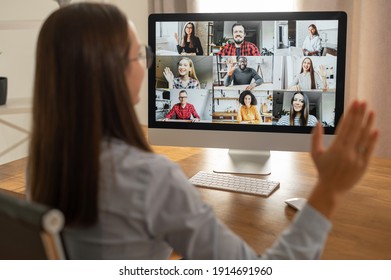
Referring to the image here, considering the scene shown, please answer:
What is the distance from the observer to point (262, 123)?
63.6 inches

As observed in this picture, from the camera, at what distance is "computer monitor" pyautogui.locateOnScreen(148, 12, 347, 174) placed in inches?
61.4

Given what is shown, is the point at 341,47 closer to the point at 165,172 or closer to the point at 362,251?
the point at 362,251

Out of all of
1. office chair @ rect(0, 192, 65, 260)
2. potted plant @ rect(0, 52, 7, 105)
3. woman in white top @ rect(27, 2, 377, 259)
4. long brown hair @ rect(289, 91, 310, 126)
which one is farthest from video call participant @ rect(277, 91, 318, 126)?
potted plant @ rect(0, 52, 7, 105)

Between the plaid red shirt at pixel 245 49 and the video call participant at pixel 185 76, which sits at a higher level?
the plaid red shirt at pixel 245 49

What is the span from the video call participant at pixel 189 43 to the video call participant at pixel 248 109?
192mm

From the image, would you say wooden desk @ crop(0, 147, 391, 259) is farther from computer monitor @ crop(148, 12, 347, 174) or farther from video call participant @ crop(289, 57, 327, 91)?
video call participant @ crop(289, 57, 327, 91)

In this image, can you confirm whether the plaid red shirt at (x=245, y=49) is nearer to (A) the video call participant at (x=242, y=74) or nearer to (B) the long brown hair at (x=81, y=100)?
(A) the video call participant at (x=242, y=74)

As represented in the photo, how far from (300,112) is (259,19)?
0.31 metres

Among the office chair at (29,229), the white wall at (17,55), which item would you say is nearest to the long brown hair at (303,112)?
the office chair at (29,229)

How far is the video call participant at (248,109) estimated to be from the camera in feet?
5.25

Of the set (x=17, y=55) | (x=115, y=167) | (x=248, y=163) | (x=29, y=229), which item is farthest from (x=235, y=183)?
(x=17, y=55)

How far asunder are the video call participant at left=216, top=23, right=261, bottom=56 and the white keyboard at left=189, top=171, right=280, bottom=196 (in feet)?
1.24

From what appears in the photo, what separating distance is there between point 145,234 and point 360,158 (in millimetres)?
339

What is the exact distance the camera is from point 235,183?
4.93 ft
